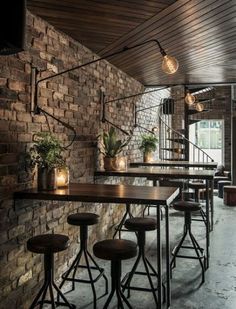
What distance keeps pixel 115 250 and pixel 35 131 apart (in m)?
1.26

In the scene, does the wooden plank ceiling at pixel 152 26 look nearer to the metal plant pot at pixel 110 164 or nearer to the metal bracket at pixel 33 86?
the metal bracket at pixel 33 86

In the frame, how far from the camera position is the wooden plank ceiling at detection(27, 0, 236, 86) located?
2.85 m

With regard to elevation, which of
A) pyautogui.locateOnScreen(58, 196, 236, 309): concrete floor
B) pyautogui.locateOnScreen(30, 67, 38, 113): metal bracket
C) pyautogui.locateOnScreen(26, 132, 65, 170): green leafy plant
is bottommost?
pyautogui.locateOnScreen(58, 196, 236, 309): concrete floor

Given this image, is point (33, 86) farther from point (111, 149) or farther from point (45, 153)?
point (111, 149)

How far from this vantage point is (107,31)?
3482 mm

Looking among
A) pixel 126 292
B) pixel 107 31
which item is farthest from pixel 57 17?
pixel 126 292

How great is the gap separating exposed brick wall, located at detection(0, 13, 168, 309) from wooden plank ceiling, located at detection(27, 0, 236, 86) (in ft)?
0.74

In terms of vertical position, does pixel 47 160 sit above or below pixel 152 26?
below

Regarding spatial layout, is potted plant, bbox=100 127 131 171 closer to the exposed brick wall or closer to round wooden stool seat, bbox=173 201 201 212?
the exposed brick wall

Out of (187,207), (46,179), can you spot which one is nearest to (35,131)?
(46,179)

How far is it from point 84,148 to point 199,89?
184 inches

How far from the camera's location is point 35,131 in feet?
9.69

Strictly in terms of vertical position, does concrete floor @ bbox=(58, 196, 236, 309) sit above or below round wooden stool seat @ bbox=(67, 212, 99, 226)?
below

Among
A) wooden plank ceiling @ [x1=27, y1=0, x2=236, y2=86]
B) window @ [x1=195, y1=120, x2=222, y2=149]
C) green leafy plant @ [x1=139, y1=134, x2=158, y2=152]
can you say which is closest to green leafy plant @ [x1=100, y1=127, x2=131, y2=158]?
wooden plank ceiling @ [x1=27, y1=0, x2=236, y2=86]
